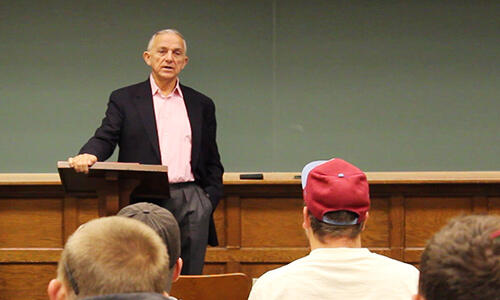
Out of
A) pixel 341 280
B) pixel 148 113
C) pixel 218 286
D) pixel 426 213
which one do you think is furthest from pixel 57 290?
pixel 426 213

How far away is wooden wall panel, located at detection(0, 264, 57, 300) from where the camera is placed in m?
4.89

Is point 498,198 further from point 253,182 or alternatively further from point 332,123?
point 253,182

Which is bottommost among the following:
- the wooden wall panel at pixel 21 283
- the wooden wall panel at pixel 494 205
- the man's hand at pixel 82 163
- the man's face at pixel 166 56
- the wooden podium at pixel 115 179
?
the wooden wall panel at pixel 21 283

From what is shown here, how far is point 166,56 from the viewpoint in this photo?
3.91 m

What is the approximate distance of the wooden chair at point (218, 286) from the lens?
253 centimetres

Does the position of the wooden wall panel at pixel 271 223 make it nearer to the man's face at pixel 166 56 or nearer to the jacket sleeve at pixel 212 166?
the jacket sleeve at pixel 212 166

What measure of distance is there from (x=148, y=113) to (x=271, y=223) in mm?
1481

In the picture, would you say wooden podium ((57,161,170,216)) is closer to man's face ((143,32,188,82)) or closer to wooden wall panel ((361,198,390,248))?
man's face ((143,32,188,82))

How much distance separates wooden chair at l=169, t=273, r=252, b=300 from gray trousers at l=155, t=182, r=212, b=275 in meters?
1.17

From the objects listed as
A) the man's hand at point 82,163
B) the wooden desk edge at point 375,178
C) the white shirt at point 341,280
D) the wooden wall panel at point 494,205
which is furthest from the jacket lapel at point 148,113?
the wooden wall panel at point 494,205

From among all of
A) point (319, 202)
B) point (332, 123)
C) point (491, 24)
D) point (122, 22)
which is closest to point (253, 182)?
point (332, 123)

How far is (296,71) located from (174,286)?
2996 mm

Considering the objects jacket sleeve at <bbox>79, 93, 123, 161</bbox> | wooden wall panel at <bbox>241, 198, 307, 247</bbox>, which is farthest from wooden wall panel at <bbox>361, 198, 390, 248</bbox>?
Result: jacket sleeve at <bbox>79, 93, 123, 161</bbox>

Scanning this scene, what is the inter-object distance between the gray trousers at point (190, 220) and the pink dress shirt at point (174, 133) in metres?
0.06
